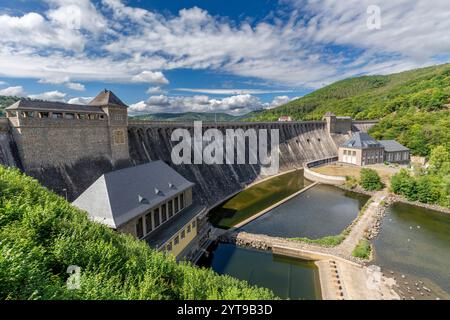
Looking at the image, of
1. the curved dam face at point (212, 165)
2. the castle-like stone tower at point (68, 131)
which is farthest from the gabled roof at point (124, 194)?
the curved dam face at point (212, 165)

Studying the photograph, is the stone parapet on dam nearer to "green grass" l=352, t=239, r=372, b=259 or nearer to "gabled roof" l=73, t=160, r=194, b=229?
"gabled roof" l=73, t=160, r=194, b=229

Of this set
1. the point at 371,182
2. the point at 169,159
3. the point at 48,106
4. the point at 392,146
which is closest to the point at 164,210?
the point at 48,106

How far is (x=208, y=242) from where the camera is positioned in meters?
27.4

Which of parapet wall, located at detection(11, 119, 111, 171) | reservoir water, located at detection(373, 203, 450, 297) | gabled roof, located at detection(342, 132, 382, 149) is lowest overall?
reservoir water, located at detection(373, 203, 450, 297)

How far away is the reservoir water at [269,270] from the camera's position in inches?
805

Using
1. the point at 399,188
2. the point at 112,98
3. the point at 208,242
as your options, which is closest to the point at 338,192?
the point at 399,188

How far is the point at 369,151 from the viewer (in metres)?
62.7

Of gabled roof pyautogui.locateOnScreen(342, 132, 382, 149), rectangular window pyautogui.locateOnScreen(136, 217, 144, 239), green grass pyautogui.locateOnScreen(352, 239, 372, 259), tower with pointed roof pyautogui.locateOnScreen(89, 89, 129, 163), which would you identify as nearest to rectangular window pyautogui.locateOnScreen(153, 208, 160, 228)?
rectangular window pyautogui.locateOnScreen(136, 217, 144, 239)

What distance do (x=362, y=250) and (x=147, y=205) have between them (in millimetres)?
21243

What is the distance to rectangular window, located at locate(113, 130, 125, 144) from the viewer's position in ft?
106

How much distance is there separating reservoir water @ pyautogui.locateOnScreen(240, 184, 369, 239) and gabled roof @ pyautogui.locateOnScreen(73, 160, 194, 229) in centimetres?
1299

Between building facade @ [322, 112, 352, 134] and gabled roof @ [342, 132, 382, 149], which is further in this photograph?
building facade @ [322, 112, 352, 134]

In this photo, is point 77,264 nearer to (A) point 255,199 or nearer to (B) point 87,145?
(B) point 87,145
